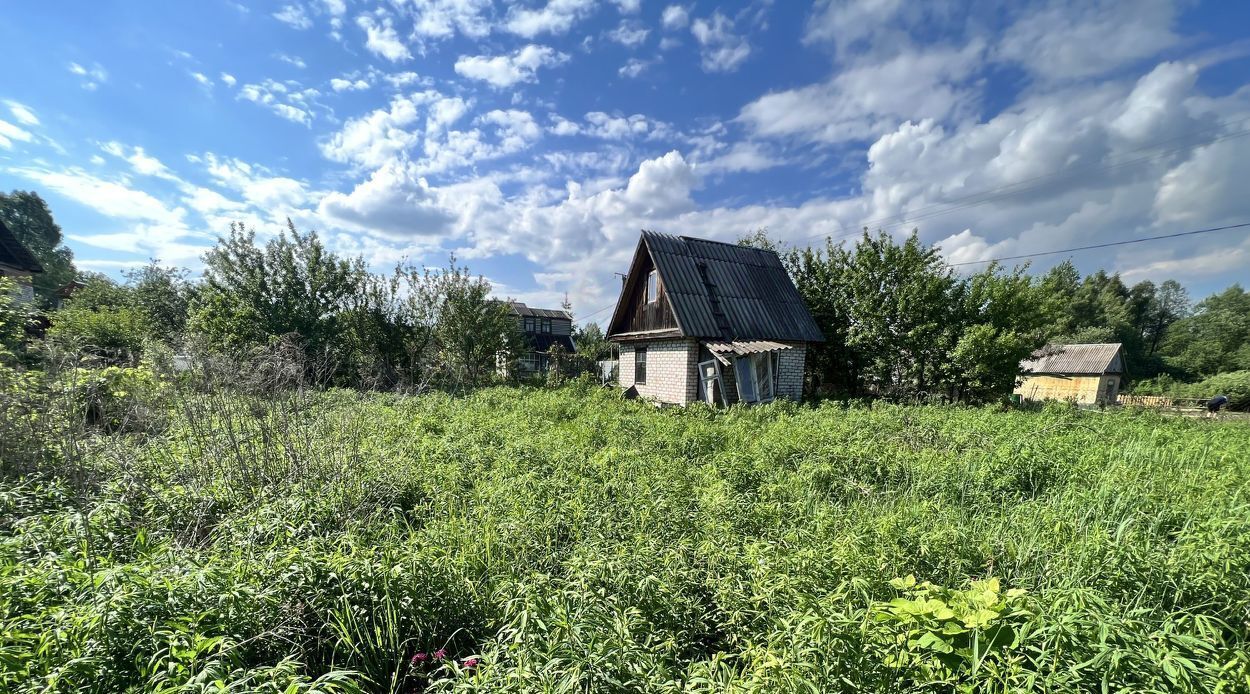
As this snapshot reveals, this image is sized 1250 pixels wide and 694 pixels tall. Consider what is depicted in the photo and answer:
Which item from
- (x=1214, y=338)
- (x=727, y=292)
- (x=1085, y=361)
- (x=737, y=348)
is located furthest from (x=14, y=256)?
(x=1214, y=338)

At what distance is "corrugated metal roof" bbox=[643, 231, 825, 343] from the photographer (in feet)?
45.0

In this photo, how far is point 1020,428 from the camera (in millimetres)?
8617

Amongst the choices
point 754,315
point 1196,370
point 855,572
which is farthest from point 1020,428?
point 1196,370

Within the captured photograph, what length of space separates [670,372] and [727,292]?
3.54 meters

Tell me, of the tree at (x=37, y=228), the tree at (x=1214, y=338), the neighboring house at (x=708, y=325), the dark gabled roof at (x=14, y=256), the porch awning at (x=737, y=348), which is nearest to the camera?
the porch awning at (x=737, y=348)

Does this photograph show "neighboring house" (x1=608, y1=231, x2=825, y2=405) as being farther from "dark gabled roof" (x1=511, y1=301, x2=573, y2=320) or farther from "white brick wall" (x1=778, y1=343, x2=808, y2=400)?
"dark gabled roof" (x1=511, y1=301, x2=573, y2=320)

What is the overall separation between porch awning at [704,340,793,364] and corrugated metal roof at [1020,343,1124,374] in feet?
87.3

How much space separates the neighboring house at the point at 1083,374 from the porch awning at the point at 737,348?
26.6m

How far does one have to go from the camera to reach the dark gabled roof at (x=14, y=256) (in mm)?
12836

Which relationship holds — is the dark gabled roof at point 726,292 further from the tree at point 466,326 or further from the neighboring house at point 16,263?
the neighboring house at point 16,263

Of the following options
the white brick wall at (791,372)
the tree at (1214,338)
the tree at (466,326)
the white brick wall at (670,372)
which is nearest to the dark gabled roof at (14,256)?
the tree at (466,326)

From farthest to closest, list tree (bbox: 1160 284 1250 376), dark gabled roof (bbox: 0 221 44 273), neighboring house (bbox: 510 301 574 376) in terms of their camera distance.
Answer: neighboring house (bbox: 510 301 574 376) → tree (bbox: 1160 284 1250 376) → dark gabled roof (bbox: 0 221 44 273)

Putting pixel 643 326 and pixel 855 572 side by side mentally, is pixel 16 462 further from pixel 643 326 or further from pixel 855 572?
pixel 643 326

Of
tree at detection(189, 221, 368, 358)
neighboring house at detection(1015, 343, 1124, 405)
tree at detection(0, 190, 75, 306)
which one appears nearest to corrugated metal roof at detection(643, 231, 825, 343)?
tree at detection(189, 221, 368, 358)
